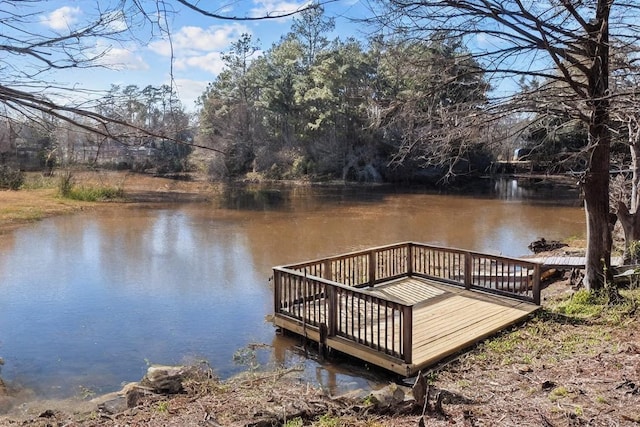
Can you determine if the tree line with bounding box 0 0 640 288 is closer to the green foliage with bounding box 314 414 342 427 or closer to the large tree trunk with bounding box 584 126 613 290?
the large tree trunk with bounding box 584 126 613 290

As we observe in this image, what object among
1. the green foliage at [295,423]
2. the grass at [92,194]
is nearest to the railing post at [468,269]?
the green foliage at [295,423]

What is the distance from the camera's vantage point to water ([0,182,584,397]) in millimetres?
7094

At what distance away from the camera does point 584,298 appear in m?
7.28

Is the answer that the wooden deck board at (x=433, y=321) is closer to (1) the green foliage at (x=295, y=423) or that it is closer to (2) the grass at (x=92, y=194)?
(1) the green foliage at (x=295, y=423)

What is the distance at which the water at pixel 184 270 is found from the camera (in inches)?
279

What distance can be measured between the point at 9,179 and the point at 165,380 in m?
28.1

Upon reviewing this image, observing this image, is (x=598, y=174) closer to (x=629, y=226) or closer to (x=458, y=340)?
(x=629, y=226)

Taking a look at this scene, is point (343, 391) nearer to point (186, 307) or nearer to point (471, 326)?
point (471, 326)

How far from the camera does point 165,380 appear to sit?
5441mm

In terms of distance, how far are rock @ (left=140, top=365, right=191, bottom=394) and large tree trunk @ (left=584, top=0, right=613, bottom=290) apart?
5.28 m

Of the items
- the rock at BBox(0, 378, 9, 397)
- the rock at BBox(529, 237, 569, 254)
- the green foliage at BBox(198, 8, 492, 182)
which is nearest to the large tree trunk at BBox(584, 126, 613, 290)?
the rock at BBox(529, 237, 569, 254)

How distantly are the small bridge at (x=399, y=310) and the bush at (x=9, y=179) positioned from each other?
2620 cm

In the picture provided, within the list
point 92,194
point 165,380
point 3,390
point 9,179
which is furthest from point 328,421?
point 9,179

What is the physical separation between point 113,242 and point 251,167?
86.5ft
